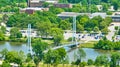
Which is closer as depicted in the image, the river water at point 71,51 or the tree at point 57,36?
the river water at point 71,51

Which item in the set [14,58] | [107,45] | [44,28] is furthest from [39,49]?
[44,28]

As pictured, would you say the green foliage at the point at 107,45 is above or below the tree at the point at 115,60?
below

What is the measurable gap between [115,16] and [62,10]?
9.25ft

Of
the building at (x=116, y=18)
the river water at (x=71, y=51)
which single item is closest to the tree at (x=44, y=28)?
the river water at (x=71, y=51)

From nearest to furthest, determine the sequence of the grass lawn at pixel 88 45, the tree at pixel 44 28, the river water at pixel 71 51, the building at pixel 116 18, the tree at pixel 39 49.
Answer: the tree at pixel 39 49 < the river water at pixel 71 51 < the grass lawn at pixel 88 45 < the tree at pixel 44 28 < the building at pixel 116 18

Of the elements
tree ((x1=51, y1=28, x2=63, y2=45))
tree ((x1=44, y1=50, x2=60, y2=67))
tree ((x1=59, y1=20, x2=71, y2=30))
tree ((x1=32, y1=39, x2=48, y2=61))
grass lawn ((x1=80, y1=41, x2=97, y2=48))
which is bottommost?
tree ((x1=59, y1=20, x2=71, y2=30))

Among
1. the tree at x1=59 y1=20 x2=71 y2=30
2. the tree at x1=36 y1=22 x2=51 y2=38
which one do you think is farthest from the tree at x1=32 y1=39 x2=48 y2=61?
the tree at x1=59 y1=20 x2=71 y2=30

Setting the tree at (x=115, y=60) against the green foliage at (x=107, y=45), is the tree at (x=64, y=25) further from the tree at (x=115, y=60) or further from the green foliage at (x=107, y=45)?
the tree at (x=115, y=60)

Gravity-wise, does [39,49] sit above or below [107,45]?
above

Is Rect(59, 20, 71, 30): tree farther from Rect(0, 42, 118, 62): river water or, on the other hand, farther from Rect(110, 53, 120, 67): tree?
Rect(110, 53, 120, 67): tree

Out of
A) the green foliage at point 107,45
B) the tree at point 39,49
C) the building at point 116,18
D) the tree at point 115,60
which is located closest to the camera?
the tree at point 115,60

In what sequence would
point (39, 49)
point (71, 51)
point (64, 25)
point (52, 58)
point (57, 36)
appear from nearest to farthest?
point (52, 58), point (39, 49), point (71, 51), point (57, 36), point (64, 25)

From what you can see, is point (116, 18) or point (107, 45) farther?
point (116, 18)

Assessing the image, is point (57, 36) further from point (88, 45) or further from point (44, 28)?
point (44, 28)
